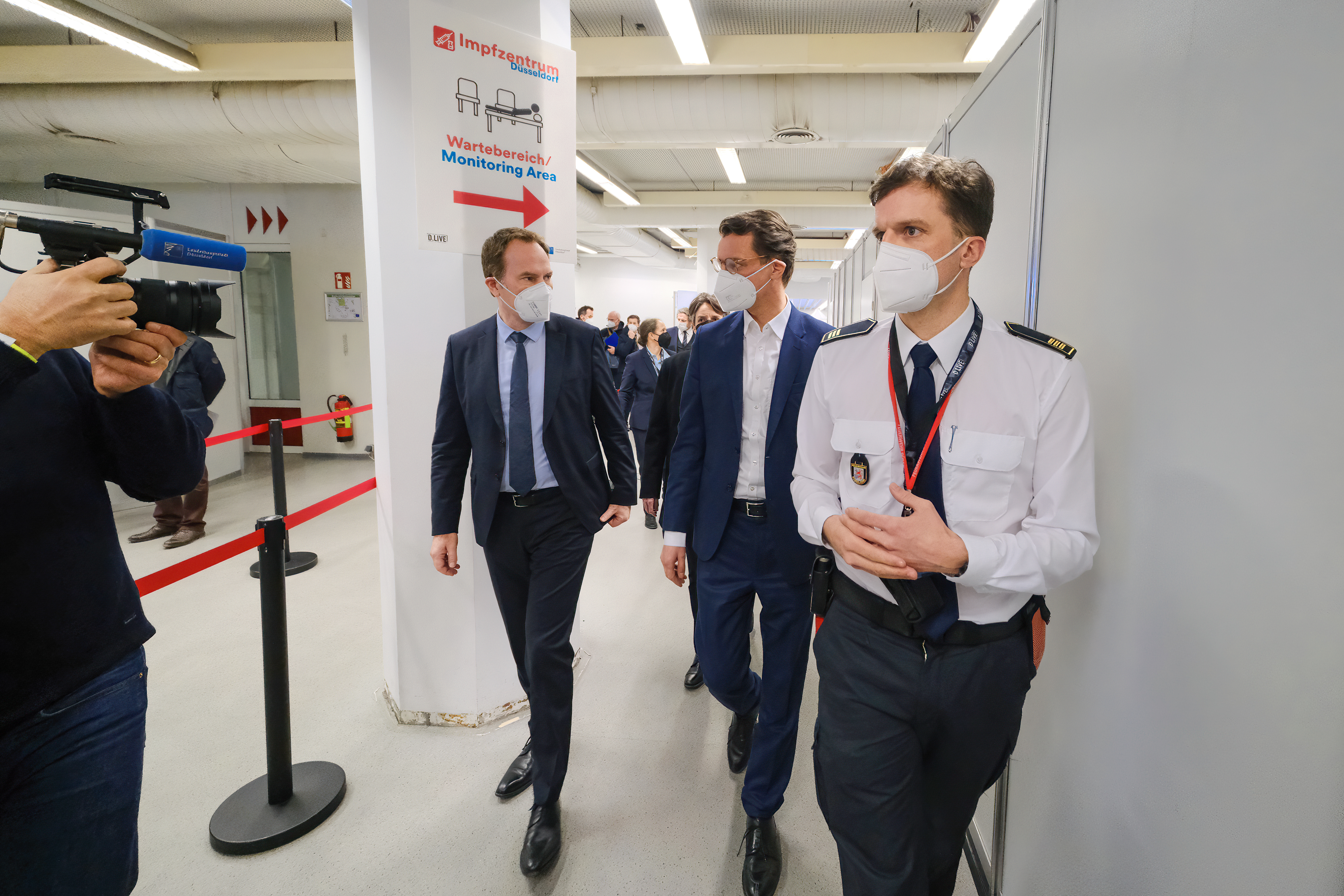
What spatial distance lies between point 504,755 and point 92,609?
5.58 feet

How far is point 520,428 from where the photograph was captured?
83.9 inches

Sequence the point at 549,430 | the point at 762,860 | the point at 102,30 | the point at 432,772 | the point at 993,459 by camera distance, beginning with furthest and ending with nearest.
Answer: the point at 102,30
the point at 432,772
the point at 549,430
the point at 762,860
the point at 993,459

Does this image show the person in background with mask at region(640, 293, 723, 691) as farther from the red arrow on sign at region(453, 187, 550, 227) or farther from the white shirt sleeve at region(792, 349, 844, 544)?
the white shirt sleeve at region(792, 349, 844, 544)

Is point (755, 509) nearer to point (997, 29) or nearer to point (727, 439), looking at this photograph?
point (727, 439)

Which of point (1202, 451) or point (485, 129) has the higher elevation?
point (485, 129)

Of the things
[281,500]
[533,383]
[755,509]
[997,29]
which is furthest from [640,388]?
[755,509]

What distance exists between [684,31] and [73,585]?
4.41 meters

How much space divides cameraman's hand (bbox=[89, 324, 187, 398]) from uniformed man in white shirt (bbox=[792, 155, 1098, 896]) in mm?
1217

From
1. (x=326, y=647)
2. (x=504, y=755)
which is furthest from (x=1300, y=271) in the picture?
(x=326, y=647)

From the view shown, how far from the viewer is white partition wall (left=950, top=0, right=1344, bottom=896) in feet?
2.69

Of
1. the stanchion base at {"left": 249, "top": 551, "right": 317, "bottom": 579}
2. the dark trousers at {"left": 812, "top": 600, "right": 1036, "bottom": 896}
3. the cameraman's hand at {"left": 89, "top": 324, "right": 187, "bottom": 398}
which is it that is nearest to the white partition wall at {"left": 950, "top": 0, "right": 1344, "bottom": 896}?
the dark trousers at {"left": 812, "top": 600, "right": 1036, "bottom": 896}

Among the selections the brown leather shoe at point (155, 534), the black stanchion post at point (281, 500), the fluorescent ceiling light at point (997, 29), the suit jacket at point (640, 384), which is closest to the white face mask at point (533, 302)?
the black stanchion post at point (281, 500)

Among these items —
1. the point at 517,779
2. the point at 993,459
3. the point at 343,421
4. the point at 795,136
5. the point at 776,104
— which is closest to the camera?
the point at 993,459

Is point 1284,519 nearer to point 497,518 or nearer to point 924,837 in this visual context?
point 924,837
